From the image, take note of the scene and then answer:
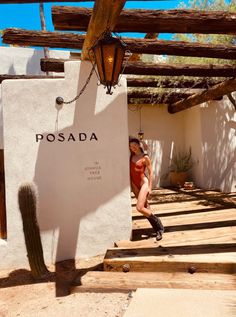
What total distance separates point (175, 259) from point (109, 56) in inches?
99.9

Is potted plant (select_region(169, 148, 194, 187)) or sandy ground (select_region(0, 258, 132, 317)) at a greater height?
potted plant (select_region(169, 148, 194, 187))

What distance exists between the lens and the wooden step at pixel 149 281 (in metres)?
3.58

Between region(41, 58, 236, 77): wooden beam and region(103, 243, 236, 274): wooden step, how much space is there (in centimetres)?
352

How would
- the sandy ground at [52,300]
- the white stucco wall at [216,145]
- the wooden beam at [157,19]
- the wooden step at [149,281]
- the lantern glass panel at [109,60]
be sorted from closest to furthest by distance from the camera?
the sandy ground at [52,300] < the wooden step at [149,281] < the lantern glass panel at [109,60] < the wooden beam at [157,19] < the white stucco wall at [216,145]

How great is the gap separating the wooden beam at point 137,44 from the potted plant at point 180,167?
6112 mm

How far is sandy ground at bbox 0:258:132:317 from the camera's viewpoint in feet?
11.2

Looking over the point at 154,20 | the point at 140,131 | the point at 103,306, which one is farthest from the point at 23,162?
the point at 140,131

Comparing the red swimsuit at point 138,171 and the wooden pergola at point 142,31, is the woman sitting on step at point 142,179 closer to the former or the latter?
the red swimsuit at point 138,171

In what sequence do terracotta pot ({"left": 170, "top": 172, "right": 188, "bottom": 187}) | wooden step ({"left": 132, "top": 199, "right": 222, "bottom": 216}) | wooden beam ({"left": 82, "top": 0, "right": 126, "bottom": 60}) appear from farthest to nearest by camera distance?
terracotta pot ({"left": 170, "top": 172, "right": 188, "bottom": 187}), wooden step ({"left": 132, "top": 199, "right": 222, "bottom": 216}), wooden beam ({"left": 82, "top": 0, "right": 126, "bottom": 60})

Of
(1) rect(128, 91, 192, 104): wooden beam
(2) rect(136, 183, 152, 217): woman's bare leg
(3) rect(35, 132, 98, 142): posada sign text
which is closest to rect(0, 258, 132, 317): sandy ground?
(2) rect(136, 183, 152, 217): woman's bare leg

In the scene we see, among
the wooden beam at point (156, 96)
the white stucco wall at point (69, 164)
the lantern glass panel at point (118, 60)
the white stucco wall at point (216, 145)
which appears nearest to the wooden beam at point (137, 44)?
the white stucco wall at point (69, 164)

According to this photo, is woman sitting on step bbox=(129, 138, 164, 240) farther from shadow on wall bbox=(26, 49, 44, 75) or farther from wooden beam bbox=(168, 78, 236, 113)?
shadow on wall bbox=(26, 49, 44, 75)

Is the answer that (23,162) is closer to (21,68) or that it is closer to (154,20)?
(154,20)

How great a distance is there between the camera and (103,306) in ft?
11.4
